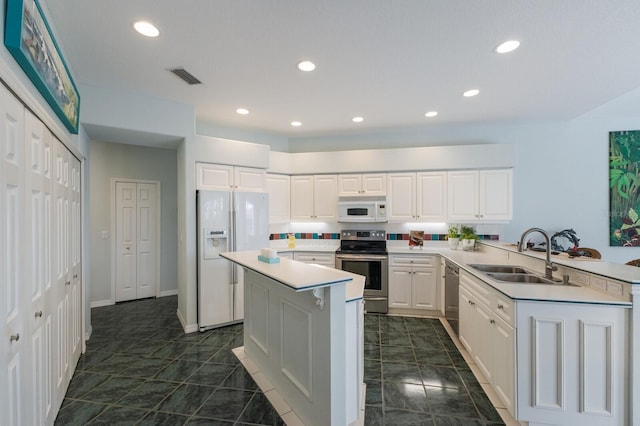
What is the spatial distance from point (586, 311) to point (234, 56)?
3.24 meters

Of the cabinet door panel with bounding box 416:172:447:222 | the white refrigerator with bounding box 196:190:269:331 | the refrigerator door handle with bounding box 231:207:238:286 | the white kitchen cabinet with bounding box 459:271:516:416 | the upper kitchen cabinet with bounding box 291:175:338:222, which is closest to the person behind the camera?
the white kitchen cabinet with bounding box 459:271:516:416

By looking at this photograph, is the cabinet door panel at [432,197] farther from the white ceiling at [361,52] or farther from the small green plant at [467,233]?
the white ceiling at [361,52]

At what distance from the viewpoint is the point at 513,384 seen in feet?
6.28

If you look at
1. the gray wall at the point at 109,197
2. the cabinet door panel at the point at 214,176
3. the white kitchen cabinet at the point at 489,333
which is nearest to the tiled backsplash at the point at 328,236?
the cabinet door panel at the point at 214,176

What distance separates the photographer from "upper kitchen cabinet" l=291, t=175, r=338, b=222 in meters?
4.62

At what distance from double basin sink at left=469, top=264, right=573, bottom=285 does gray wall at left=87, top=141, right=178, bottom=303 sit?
15.9 feet

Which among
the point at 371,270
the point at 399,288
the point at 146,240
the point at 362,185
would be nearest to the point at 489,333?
the point at 399,288

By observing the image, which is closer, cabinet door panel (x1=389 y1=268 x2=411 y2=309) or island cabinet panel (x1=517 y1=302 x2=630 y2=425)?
island cabinet panel (x1=517 y1=302 x2=630 y2=425)

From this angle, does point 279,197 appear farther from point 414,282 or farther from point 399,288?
point 414,282

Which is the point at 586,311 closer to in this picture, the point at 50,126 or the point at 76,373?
the point at 50,126

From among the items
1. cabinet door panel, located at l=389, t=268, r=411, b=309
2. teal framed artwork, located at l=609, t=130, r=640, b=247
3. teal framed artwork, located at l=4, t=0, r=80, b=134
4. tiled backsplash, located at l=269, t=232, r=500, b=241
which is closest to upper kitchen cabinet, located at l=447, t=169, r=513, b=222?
tiled backsplash, located at l=269, t=232, r=500, b=241

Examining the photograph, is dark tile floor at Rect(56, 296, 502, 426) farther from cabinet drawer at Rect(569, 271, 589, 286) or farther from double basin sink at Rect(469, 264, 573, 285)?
cabinet drawer at Rect(569, 271, 589, 286)

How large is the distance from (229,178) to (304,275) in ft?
8.06

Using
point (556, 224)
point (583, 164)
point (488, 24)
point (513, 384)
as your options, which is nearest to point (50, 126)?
point (488, 24)
